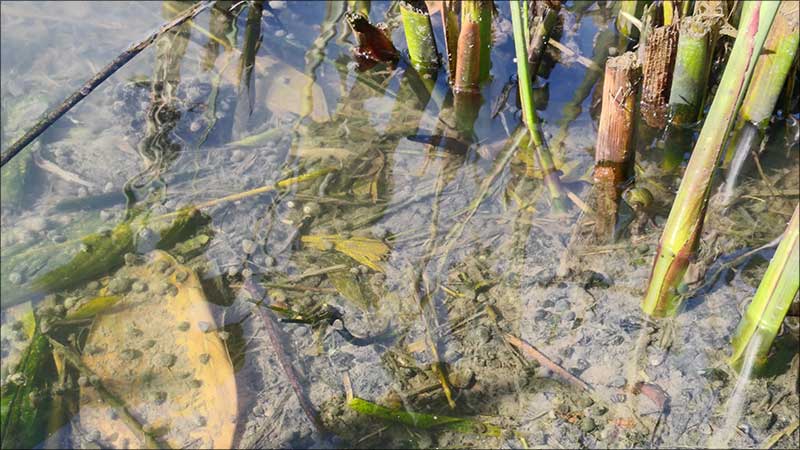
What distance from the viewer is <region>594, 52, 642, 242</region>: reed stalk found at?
2463 mm

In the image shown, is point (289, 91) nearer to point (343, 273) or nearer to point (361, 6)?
point (361, 6)

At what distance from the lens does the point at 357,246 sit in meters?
2.90

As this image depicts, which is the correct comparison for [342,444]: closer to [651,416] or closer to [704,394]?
[651,416]

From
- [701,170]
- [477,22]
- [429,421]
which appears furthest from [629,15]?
[429,421]

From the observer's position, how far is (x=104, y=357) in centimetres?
256

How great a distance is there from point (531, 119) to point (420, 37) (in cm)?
99

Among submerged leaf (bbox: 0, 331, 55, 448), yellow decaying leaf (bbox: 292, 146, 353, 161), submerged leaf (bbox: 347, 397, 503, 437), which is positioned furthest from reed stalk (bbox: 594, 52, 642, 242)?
submerged leaf (bbox: 0, 331, 55, 448)

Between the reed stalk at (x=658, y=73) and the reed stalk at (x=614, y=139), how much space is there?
403mm

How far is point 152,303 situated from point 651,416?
1.97 meters

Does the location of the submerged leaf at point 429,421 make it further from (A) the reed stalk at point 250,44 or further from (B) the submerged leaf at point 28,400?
(A) the reed stalk at point 250,44

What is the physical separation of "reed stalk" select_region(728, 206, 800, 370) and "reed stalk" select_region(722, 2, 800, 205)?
0.81 metres

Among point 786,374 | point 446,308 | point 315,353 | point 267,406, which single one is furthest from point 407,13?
point 786,374

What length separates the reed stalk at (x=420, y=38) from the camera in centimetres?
328

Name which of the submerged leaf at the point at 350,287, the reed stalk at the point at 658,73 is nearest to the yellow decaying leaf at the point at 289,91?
the submerged leaf at the point at 350,287
